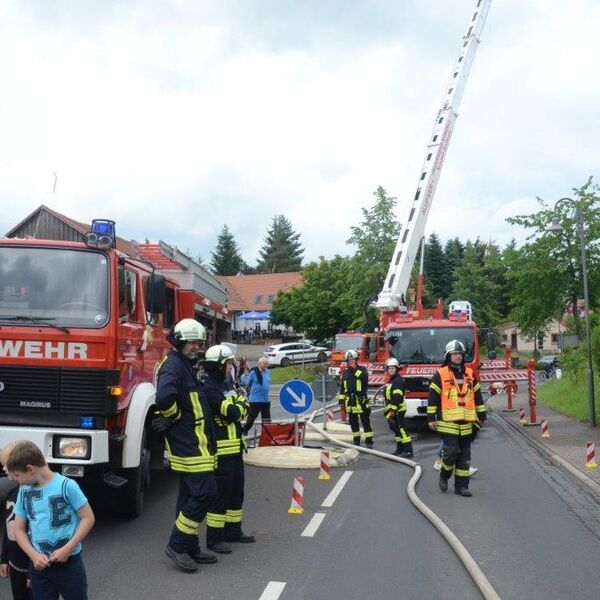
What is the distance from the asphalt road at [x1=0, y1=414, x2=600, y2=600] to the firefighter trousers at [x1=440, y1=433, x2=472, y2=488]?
260 mm

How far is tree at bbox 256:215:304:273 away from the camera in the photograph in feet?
342

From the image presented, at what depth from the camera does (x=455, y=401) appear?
9469mm

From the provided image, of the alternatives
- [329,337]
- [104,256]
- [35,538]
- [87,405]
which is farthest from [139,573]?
[329,337]

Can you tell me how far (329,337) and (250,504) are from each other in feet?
154

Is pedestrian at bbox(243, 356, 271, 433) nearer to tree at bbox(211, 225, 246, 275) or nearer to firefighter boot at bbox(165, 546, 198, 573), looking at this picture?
firefighter boot at bbox(165, 546, 198, 573)

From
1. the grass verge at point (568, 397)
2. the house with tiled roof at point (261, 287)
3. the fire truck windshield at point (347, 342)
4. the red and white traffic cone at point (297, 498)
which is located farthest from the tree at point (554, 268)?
the house with tiled roof at point (261, 287)

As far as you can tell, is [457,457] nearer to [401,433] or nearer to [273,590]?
[401,433]

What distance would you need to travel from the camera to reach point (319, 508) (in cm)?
837

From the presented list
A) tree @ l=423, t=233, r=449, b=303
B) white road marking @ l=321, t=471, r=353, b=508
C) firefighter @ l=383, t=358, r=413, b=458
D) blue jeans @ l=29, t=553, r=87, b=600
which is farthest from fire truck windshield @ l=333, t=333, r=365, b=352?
tree @ l=423, t=233, r=449, b=303

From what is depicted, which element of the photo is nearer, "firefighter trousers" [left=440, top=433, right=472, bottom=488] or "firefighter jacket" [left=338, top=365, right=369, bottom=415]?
"firefighter trousers" [left=440, top=433, right=472, bottom=488]

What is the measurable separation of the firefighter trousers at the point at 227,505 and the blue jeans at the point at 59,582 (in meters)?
2.55

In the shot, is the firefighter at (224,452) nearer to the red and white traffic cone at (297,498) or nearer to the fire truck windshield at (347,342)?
the red and white traffic cone at (297,498)

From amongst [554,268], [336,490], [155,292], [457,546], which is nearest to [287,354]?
[554,268]

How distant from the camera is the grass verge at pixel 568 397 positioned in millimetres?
19734
